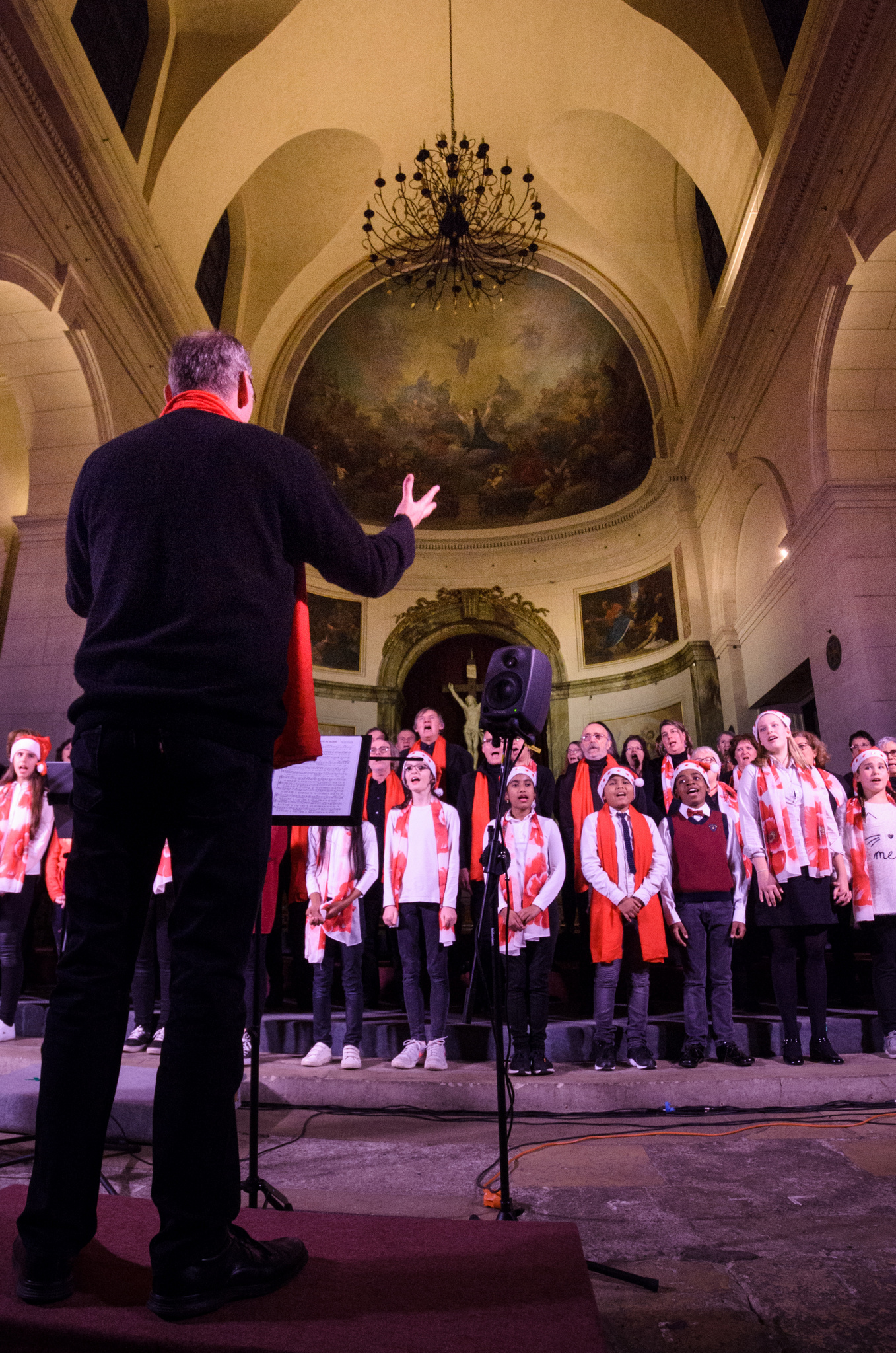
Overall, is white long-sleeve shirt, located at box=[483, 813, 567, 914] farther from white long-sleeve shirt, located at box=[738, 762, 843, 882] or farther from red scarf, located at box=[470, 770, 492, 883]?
white long-sleeve shirt, located at box=[738, 762, 843, 882]

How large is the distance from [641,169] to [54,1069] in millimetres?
16375

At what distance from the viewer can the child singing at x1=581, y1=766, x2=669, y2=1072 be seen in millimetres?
4691

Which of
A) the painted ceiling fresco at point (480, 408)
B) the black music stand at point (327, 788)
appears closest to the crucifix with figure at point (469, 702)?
the painted ceiling fresco at point (480, 408)

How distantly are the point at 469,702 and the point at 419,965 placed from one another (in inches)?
473

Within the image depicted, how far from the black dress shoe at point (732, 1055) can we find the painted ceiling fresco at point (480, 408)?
13.0 m

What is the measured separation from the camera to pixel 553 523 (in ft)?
56.6

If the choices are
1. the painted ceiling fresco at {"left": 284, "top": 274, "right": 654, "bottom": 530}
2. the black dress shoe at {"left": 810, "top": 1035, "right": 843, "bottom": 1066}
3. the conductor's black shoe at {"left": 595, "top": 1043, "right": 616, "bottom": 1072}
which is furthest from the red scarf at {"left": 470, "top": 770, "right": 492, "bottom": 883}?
the painted ceiling fresco at {"left": 284, "top": 274, "right": 654, "bottom": 530}

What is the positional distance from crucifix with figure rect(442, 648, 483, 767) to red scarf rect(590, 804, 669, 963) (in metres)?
10.5

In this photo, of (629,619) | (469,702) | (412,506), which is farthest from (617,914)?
(469,702)

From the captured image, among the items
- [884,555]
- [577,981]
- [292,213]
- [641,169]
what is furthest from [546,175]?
[577,981]

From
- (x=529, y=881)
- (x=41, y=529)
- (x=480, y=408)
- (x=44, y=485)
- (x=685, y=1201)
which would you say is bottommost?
(x=685, y=1201)

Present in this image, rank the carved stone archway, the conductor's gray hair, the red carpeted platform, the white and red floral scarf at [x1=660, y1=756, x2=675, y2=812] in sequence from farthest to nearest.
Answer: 1. the carved stone archway
2. the white and red floral scarf at [x1=660, y1=756, x2=675, y2=812]
3. the conductor's gray hair
4. the red carpeted platform

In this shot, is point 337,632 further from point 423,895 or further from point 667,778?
point 423,895

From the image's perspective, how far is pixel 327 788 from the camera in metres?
3.81
